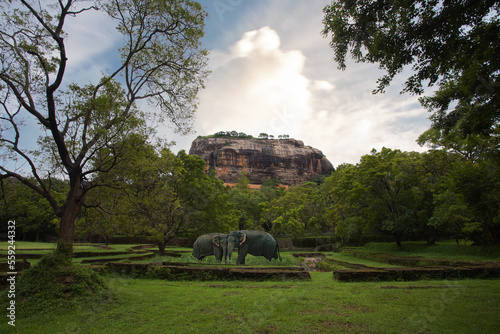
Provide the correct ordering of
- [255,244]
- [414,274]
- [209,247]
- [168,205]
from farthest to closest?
[209,247], [168,205], [255,244], [414,274]

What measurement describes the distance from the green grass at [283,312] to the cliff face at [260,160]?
7432 centimetres

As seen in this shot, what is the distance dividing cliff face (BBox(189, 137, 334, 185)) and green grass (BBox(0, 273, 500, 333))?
7432cm

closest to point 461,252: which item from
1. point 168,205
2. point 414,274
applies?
point 414,274

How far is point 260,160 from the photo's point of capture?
8750 cm

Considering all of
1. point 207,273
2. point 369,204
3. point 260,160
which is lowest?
point 207,273

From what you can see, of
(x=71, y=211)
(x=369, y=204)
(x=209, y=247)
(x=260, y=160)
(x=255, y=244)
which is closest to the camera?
(x=71, y=211)

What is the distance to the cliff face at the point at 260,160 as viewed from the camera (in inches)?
3275

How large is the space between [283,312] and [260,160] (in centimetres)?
8265

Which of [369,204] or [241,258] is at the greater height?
[369,204]

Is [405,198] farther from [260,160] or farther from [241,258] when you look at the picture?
[260,160]

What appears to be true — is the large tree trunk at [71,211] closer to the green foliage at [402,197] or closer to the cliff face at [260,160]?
the green foliage at [402,197]

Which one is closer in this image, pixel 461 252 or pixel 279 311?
pixel 279 311

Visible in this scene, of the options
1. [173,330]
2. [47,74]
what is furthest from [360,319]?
[47,74]

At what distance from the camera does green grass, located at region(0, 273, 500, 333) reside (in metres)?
4.32
